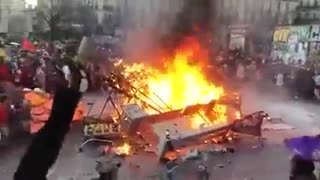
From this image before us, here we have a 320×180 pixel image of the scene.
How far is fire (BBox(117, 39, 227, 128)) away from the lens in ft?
8.39

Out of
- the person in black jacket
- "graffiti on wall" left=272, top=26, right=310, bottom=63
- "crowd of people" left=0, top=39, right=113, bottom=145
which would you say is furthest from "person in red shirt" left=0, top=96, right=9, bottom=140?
"graffiti on wall" left=272, top=26, right=310, bottom=63

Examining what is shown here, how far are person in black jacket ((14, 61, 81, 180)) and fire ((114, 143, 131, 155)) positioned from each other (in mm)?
809

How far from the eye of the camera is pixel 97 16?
2.36 m

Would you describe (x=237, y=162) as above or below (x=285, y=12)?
below

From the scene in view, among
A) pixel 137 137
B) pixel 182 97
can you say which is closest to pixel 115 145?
pixel 137 137

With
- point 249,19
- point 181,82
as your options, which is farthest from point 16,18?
point 249,19

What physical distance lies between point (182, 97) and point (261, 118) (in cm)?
36

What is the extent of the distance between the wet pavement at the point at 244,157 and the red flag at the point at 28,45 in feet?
1.11

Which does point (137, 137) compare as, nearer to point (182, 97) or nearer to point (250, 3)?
point (182, 97)

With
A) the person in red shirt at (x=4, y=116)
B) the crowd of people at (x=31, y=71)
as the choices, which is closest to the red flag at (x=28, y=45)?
the crowd of people at (x=31, y=71)

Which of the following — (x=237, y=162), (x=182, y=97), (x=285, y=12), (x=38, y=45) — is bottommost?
(x=237, y=162)

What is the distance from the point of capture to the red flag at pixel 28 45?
2.41 metres

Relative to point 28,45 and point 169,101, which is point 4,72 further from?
point 169,101

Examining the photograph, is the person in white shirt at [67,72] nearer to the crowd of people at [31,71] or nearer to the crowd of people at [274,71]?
the crowd of people at [31,71]
